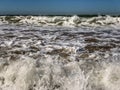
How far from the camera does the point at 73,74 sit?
18.3 ft

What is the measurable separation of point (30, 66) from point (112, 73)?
1575 millimetres

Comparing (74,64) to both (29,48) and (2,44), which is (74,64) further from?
(2,44)

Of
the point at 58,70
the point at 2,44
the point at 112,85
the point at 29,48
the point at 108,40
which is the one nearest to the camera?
the point at 112,85

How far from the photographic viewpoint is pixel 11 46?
26.0 feet

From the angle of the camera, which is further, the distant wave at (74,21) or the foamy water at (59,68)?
the distant wave at (74,21)

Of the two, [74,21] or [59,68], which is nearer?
[59,68]

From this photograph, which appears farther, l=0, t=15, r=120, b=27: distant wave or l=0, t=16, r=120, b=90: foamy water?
l=0, t=15, r=120, b=27: distant wave

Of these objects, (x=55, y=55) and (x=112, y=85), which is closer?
(x=112, y=85)

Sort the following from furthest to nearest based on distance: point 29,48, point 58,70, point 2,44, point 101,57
Answer: point 2,44
point 29,48
point 101,57
point 58,70

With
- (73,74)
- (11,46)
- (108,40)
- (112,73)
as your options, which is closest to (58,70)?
(73,74)

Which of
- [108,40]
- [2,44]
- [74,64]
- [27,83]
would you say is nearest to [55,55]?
[74,64]

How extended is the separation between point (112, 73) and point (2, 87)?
2.04 metres

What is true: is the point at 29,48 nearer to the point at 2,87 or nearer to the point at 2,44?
the point at 2,44

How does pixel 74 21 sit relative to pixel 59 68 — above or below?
below
